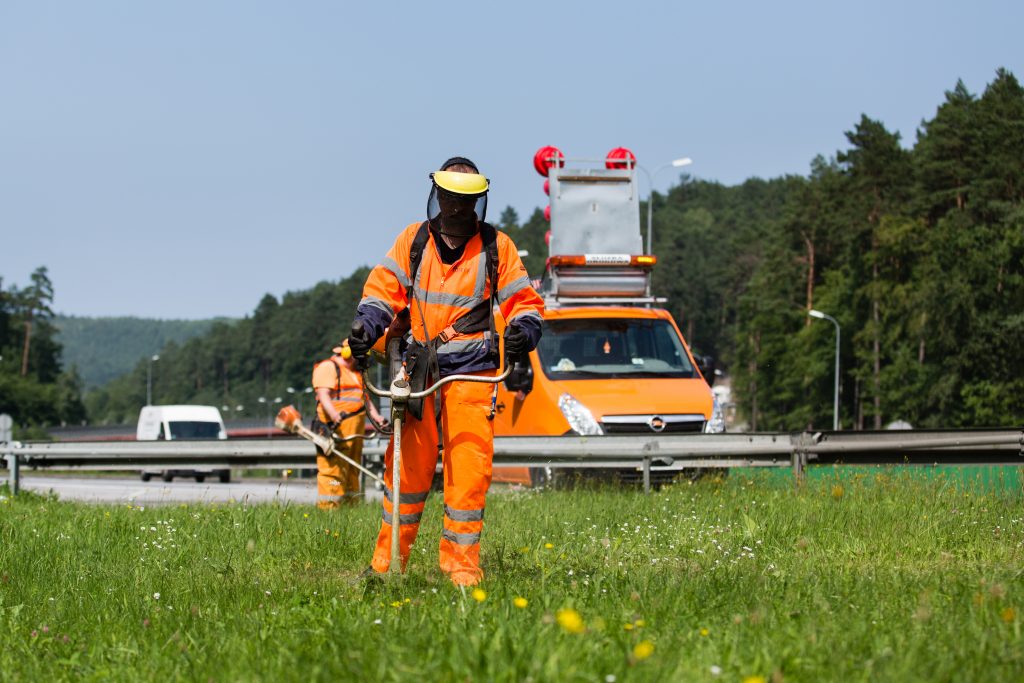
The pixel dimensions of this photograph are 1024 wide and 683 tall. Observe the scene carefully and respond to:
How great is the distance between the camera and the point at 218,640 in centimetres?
496

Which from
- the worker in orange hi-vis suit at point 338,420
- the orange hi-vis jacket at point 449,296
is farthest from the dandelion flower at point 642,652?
the worker in orange hi-vis suit at point 338,420

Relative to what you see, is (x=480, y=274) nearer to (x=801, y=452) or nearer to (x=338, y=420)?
(x=338, y=420)

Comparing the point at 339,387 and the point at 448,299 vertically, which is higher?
the point at 448,299

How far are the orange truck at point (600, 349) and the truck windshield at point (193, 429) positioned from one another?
99.1 feet

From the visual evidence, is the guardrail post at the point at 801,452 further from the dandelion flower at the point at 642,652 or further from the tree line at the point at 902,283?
the tree line at the point at 902,283

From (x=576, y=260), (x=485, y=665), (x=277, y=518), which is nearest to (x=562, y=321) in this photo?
(x=576, y=260)

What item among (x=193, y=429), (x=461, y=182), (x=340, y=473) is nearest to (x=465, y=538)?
(x=461, y=182)

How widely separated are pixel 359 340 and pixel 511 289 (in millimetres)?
846

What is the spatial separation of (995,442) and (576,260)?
206 inches

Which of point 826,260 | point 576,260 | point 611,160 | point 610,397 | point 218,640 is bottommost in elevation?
point 218,640

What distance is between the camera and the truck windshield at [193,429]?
44.8m

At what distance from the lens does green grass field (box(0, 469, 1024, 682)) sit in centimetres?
404

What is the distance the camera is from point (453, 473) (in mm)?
6770

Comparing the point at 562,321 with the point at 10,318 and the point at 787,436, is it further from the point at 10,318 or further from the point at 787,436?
the point at 10,318
